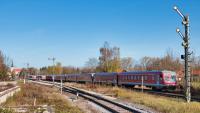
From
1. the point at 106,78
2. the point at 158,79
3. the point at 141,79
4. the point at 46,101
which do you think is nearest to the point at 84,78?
the point at 106,78

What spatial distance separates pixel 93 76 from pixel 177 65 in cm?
1903

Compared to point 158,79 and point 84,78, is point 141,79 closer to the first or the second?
point 158,79

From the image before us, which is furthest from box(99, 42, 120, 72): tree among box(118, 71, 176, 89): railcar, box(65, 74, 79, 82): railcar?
box(118, 71, 176, 89): railcar

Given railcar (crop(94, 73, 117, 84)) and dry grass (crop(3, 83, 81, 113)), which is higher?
railcar (crop(94, 73, 117, 84))

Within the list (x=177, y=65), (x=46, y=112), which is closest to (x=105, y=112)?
(x=46, y=112)

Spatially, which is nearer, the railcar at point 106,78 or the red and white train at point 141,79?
the red and white train at point 141,79

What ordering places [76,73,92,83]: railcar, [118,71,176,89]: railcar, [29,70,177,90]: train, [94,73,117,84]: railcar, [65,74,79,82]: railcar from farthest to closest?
[65,74,79,82]: railcar, [76,73,92,83]: railcar, [94,73,117,84]: railcar, [29,70,177,90]: train, [118,71,176,89]: railcar

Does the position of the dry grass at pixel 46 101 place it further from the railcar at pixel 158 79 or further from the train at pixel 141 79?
the railcar at pixel 158 79

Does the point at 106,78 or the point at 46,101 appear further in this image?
the point at 106,78

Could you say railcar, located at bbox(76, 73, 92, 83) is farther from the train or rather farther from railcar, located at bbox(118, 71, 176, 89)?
railcar, located at bbox(118, 71, 176, 89)

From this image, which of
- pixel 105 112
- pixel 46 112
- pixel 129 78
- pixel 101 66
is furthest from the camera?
pixel 101 66

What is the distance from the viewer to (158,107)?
21.1 m

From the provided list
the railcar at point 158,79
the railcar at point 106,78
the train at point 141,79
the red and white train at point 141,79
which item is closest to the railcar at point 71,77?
the train at point 141,79

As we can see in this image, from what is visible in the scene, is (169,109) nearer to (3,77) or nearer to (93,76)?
(93,76)
